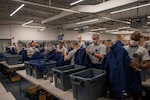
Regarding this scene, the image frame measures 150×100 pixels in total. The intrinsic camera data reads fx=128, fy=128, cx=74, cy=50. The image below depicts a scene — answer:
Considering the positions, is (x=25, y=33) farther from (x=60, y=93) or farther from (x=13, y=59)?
(x=60, y=93)

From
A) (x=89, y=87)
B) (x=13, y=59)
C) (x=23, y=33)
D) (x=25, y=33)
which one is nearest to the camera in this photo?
(x=89, y=87)

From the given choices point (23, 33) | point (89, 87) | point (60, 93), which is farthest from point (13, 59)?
point (23, 33)

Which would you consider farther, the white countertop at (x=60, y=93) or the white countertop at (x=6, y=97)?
the white countertop at (x=6, y=97)

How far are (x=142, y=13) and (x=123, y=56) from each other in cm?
729

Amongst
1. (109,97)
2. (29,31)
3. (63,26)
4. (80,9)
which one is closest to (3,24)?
(29,31)

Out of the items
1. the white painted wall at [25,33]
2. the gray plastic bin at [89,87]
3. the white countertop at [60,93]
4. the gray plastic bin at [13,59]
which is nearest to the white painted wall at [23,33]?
the white painted wall at [25,33]

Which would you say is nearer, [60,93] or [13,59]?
[60,93]

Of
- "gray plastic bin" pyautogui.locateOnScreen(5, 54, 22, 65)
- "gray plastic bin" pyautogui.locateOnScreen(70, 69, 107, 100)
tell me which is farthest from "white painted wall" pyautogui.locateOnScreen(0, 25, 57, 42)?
"gray plastic bin" pyautogui.locateOnScreen(70, 69, 107, 100)

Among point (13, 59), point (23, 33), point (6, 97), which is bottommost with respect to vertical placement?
point (6, 97)

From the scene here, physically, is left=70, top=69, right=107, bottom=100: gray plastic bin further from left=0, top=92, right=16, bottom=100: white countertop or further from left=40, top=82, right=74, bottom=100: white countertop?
left=0, top=92, right=16, bottom=100: white countertop

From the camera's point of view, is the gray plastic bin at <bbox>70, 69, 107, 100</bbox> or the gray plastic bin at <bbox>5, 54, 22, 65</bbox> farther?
the gray plastic bin at <bbox>5, 54, 22, 65</bbox>

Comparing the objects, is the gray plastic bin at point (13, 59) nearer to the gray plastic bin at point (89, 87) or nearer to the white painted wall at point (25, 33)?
the gray plastic bin at point (89, 87)

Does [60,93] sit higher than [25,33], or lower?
lower

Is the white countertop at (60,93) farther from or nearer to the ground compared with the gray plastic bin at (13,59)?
nearer to the ground
